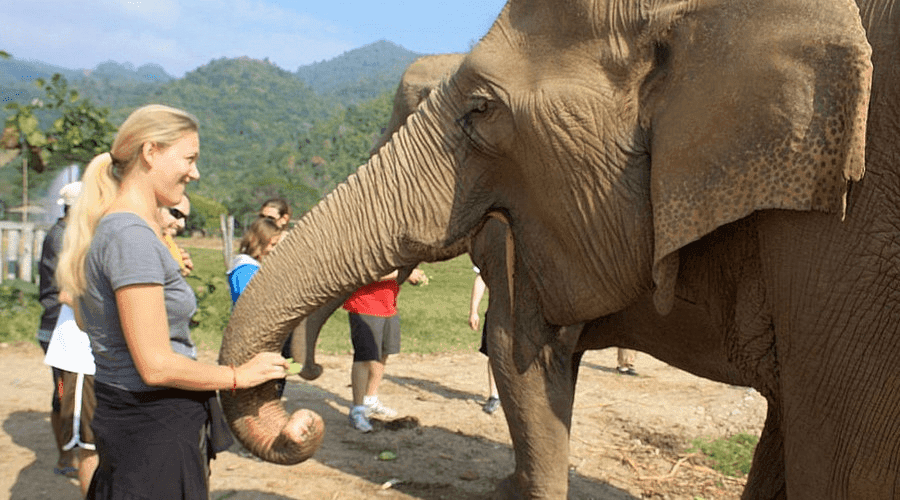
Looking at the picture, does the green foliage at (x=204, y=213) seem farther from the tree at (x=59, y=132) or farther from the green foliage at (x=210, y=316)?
the green foliage at (x=210, y=316)

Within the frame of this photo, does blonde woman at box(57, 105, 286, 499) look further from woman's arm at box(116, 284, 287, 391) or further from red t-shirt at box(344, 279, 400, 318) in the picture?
red t-shirt at box(344, 279, 400, 318)

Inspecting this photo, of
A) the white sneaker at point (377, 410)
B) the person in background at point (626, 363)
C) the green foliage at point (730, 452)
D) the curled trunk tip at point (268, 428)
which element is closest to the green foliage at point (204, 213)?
the person in background at point (626, 363)

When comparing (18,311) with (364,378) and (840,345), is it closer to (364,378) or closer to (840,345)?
(364,378)

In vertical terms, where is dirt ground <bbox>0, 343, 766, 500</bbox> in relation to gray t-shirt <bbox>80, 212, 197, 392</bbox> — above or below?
below

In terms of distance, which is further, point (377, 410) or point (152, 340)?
point (377, 410)

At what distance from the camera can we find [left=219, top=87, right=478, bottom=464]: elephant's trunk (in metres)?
2.75

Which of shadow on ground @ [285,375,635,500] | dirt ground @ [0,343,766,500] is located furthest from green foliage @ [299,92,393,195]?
shadow on ground @ [285,375,635,500]

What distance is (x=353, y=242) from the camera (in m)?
2.86

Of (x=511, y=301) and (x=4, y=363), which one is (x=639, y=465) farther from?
(x=4, y=363)

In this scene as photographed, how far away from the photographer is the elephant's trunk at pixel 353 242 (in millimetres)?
2752

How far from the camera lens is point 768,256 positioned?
214 cm

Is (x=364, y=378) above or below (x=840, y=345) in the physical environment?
below

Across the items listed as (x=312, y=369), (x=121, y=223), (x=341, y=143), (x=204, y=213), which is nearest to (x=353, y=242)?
(x=121, y=223)

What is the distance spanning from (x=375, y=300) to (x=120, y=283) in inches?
161
